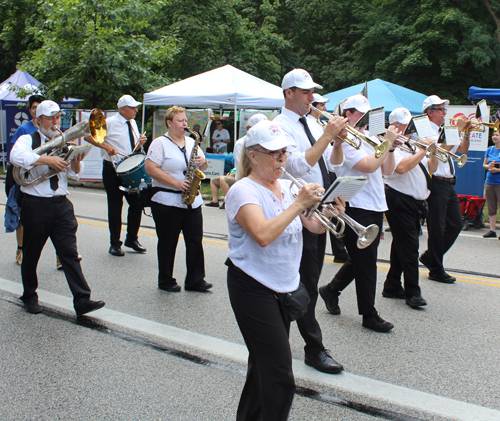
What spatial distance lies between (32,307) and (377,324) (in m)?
3.25

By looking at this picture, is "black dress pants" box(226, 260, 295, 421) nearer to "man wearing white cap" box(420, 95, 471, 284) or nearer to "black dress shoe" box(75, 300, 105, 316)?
"black dress shoe" box(75, 300, 105, 316)

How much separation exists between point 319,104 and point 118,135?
2887 millimetres

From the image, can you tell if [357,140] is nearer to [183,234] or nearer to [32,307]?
[183,234]

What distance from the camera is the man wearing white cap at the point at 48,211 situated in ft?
16.3

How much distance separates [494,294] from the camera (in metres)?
5.99

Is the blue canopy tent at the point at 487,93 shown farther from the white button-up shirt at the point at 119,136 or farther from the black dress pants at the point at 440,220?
the white button-up shirt at the point at 119,136

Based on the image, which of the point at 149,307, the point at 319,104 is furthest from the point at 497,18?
the point at 149,307

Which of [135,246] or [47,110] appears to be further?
[135,246]

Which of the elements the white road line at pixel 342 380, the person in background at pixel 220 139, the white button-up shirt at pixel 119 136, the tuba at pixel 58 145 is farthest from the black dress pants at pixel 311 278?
the person in background at pixel 220 139

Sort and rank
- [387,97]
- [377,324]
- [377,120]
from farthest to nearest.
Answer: [387,97], [377,324], [377,120]

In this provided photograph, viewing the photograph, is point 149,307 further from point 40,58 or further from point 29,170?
point 40,58

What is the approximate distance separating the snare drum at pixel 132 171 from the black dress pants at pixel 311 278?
3768 mm

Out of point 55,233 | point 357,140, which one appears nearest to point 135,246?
point 55,233

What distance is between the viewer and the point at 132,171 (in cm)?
721
